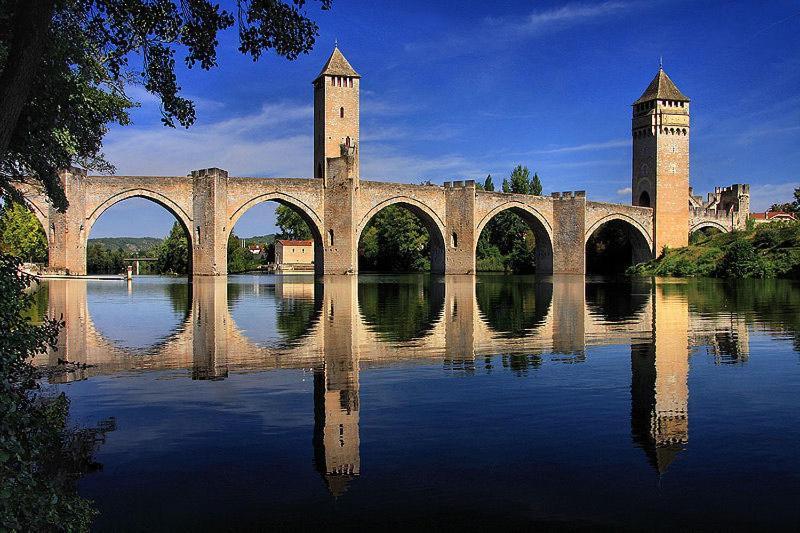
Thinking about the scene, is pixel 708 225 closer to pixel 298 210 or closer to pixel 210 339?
pixel 298 210

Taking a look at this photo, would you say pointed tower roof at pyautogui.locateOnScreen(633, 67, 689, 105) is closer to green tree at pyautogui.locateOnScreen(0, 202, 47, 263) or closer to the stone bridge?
the stone bridge

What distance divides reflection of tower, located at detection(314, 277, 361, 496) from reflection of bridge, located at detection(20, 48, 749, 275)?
84.1 ft

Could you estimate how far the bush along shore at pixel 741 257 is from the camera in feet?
147

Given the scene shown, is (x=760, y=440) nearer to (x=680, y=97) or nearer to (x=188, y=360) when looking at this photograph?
(x=188, y=360)

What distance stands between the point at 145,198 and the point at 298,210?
9.24 meters

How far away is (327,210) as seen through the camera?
1802 inches

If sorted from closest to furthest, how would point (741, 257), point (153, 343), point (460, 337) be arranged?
point (153, 343), point (460, 337), point (741, 257)

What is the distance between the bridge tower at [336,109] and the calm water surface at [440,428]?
112ft

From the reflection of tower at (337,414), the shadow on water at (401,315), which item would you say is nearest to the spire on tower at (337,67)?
the shadow on water at (401,315)

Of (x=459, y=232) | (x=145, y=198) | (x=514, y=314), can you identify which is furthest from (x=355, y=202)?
(x=514, y=314)

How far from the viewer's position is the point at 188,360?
10.7 meters

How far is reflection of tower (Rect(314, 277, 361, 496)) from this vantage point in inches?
221

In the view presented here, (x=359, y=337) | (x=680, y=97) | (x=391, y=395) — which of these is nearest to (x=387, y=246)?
(x=680, y=97)

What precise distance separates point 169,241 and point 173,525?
8085 centimetres
